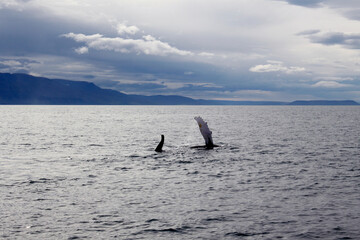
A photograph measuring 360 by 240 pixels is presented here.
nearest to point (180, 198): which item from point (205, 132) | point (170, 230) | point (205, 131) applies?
point (170, 230)

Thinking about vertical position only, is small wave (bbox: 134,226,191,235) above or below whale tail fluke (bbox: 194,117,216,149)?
below

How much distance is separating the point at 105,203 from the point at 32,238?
6.01 m

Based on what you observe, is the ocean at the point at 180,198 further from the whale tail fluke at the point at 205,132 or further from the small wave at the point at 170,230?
the whale tail fluke at the point at 205,132

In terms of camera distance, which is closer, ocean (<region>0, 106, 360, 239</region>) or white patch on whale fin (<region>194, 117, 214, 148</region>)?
ocean (<region>0, 106, 360, 239</region>)

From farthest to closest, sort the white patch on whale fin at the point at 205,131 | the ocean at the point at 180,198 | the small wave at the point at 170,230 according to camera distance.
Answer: the white patch on whale fin at the point at 205,131 < the ocean at the point at 180,198 < the small wave at the point at 170,230

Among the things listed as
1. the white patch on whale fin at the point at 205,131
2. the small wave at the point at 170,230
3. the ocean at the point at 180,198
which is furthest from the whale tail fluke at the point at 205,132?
the small wave at the point at 170,230

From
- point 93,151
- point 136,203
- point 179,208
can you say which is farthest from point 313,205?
point 93,151

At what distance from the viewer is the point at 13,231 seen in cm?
1691

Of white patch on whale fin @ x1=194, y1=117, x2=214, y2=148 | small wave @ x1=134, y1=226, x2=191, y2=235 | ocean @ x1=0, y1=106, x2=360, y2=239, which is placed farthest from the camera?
white patch on whale fin @ x1=194, y1=117, x2=214, y2=148

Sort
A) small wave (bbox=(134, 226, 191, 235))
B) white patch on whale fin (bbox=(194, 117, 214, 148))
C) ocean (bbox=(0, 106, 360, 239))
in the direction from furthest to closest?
white patch on whale fin (bbox=(194, 117, 214, 148)), ocean (bbox=(0, 106, 360, 239)), small wave (bbox=(134, 226, 191, 235))

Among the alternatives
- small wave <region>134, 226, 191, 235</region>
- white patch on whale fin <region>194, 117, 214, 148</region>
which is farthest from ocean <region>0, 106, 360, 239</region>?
white patch on whale fin <region>194, 117, 214, 148</region>

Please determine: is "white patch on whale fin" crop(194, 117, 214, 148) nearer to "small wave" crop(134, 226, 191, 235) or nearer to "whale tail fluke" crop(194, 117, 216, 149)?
A: "whale tail fluke" crop(194, 117, 216, 149)

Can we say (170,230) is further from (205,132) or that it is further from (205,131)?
(205,132)

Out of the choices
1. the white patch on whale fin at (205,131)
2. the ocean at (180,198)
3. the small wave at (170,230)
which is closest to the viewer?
the small wave at (170,230)
